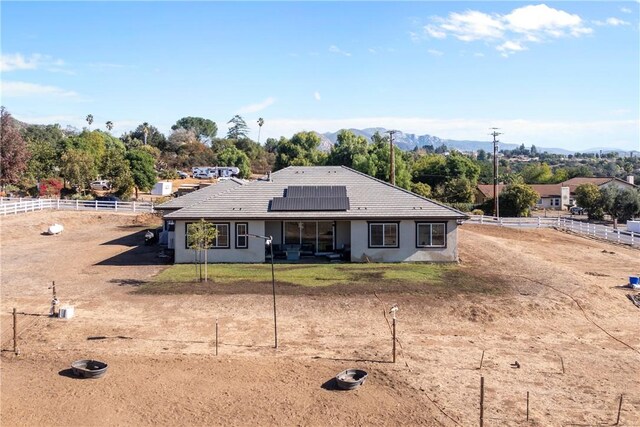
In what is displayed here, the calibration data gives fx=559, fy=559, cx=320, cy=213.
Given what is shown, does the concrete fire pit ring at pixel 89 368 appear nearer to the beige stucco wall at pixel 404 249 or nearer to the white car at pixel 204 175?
the beige stucco wall at pixel 404 249

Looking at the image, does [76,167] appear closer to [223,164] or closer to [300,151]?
[300,151]

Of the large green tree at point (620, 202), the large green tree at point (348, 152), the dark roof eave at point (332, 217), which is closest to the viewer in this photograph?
the dark roof eave at point (332, 217)

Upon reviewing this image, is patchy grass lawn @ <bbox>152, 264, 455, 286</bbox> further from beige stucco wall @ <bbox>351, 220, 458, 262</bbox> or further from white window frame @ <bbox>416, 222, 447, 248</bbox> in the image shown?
white window frame @ <bbox>416, 222, 447, 248</bbox>

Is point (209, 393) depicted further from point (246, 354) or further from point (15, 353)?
point (15, 353)

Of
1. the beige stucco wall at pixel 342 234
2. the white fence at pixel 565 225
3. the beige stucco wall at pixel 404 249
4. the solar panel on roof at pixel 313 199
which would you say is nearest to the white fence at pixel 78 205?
the solar panel on roof at pixel 313 199

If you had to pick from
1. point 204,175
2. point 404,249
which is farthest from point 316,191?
point 204,175

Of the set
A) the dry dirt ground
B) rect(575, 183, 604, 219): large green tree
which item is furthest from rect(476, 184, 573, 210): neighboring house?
the dry dirt ground

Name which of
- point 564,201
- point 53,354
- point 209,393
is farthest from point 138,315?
point 564,201
